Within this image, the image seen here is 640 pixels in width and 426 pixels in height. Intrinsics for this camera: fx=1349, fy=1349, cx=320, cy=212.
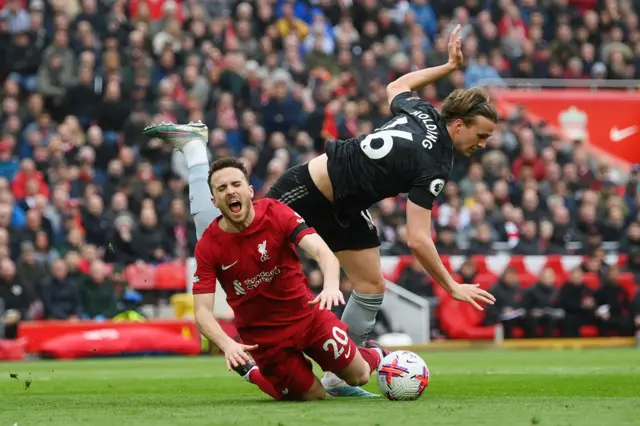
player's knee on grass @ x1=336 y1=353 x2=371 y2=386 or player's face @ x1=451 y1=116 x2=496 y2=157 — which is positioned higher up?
player's face @ x1=451 y1=116 x2=496 y2=157

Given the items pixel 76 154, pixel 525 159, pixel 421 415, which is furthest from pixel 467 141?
pixel 525 159

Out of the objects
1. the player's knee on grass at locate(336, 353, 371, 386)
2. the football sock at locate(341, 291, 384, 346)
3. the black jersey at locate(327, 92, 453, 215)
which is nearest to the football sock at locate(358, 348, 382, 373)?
the player's knee on grass at locate(336, 353, 371, 386)

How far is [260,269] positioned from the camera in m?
7.81

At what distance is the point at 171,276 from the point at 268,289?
10083 millimetres

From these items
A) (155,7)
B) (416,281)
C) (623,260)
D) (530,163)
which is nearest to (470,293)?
(416,281)

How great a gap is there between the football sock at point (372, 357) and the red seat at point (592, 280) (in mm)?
11349

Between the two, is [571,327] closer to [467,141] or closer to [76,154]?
[76,154]

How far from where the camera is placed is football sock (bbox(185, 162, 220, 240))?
8820 millimetres

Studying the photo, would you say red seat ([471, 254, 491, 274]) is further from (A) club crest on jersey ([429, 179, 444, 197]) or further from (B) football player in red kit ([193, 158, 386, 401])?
(B) football player in red kit ([193, 158, 386, 401])

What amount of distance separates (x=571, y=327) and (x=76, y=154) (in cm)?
741

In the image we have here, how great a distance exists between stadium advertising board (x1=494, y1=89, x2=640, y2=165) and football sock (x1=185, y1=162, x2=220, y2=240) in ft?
48.4

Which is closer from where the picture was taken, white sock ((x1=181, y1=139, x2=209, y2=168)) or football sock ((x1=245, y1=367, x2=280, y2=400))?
football sock ((x1=245, y1=367, x2=280, y2=400))

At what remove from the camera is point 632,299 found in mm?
19469

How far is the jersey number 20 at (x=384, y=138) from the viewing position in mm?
8461
